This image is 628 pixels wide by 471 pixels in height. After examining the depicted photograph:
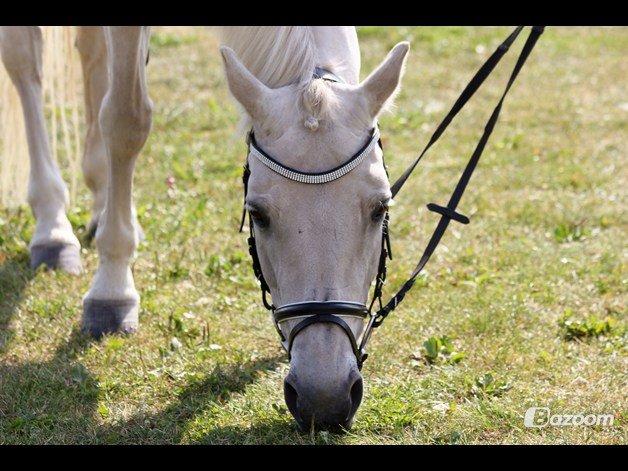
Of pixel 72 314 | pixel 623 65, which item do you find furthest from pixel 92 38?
pixel 623 65

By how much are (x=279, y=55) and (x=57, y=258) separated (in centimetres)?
233

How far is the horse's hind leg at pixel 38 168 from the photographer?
5.11 meters

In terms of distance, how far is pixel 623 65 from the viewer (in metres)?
9.70

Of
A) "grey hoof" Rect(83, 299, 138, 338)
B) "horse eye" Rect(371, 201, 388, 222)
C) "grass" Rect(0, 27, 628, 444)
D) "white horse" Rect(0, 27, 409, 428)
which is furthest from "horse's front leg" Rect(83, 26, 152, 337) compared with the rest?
"horse eye" Rect(371, 201, 388, 222)

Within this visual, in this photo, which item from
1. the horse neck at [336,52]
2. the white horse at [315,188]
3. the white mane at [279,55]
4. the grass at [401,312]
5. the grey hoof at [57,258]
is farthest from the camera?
the grey hoof at [57,258]

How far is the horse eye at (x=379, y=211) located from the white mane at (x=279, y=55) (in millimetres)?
388

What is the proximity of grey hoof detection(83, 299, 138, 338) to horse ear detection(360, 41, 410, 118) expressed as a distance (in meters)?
1.87

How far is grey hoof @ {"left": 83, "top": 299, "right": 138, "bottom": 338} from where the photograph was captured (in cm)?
441

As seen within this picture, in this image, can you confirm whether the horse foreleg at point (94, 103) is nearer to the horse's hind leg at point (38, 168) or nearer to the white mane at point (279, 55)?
the horse's hind leg at point (38, 168)

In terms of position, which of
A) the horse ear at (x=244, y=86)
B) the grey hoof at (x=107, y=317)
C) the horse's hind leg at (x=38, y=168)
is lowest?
the grey hoof at (x=107, y=317)

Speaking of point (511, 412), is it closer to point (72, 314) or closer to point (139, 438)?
point (139, 438)

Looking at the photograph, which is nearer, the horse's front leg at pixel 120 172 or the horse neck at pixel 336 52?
the horse neck at pixel 336 52

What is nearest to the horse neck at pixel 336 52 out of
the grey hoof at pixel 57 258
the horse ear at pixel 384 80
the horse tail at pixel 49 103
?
the horse ear at pixel 384 80

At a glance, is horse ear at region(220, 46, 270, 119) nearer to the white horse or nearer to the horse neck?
the white horse
